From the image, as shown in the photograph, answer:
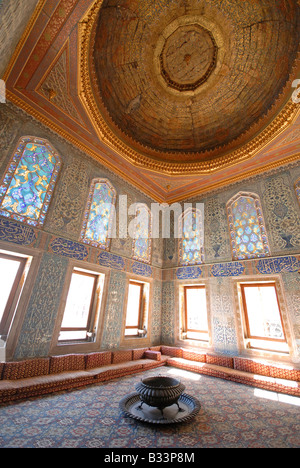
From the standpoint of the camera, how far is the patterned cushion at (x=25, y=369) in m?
3.30

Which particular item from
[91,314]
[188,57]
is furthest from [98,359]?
[188,57]

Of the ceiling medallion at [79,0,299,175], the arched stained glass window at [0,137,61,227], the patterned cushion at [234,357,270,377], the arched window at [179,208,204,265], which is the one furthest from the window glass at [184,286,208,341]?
the arched stained glass window at [0,137,61,227]

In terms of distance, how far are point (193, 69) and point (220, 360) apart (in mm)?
7387

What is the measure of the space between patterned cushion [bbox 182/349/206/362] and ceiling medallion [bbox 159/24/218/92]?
23.3 ft

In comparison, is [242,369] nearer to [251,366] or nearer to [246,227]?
[251,366]

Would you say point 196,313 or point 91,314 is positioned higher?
point 196,313

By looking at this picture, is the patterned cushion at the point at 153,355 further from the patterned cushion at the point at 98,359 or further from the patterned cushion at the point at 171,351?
the patterned cushion at the point at 98,359

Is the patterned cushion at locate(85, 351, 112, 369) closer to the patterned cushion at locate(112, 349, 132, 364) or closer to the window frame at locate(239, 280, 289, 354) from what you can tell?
the patterned cushion at locate(112, 349, 132, 364)

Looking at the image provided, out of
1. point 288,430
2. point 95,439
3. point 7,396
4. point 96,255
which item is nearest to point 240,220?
point 96,255

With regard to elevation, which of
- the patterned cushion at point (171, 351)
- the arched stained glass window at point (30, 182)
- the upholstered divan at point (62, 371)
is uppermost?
the arched stained glass window at point (30, 182)

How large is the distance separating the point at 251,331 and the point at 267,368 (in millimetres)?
947

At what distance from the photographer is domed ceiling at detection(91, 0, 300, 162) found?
4582 mm

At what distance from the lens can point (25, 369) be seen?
137 inches

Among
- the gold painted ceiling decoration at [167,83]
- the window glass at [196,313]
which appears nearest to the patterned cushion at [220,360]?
the window glass at [196,313]
